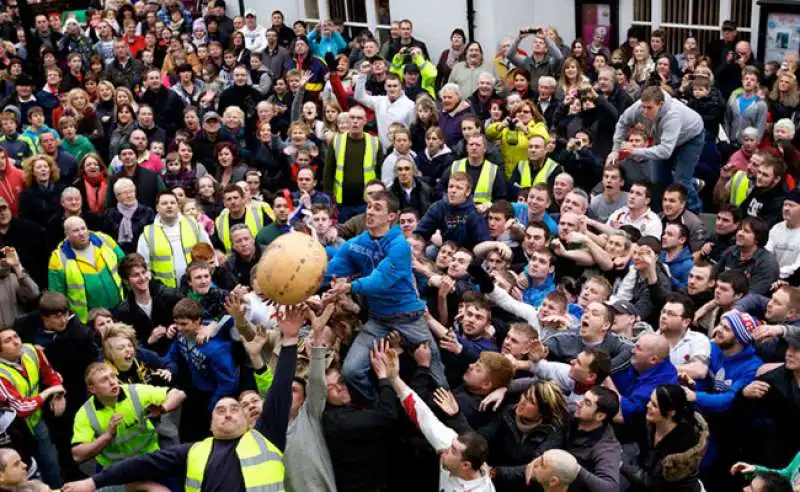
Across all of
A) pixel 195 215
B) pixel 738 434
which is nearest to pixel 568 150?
pixel 195 215

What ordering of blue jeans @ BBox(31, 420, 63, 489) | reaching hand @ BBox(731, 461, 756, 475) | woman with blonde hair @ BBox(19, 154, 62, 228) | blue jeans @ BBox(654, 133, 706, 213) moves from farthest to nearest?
woman with blonde hair @ BBox(19, 154, 62, 228) → blue jeans @ BBox(654, 133, 706, 213) → blue jeans @ BBox(31, 420, 63, 489) → reaching hand @ BBox(731, 461, 756, 475)

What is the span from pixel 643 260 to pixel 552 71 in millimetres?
5993

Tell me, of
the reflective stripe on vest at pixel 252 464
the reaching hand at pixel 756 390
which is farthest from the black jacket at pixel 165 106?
the reaching hand at pixel 756 390

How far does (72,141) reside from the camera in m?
11.4

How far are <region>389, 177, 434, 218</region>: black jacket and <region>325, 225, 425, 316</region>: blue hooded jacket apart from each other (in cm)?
289

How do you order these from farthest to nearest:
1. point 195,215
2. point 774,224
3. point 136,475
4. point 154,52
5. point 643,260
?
point 154,52, point 195,215, point 774,224, point 643,260, point 136,475

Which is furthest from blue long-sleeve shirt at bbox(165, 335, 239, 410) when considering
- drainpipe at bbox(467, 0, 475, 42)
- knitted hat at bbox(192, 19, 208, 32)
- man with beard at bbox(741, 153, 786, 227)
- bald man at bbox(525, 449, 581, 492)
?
knitted hat at bbox(192, 19, 208, 32)

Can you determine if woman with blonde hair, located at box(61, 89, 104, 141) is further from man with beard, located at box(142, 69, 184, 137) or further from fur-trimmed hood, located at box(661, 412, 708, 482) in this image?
fur-trimmed hood, located at box(661, 412, 708, 482)

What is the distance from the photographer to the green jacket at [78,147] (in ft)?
37.3

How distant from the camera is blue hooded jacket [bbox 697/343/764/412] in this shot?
599 centimetres

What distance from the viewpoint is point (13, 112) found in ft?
39.6

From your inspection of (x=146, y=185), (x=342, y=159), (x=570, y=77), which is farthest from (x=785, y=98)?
(x=146, y=185)

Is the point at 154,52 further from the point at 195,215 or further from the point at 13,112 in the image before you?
the point at 195,215

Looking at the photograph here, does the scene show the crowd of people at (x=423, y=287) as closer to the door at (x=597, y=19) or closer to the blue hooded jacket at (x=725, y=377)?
the blue hooded jacket at (x=725, y=377)
